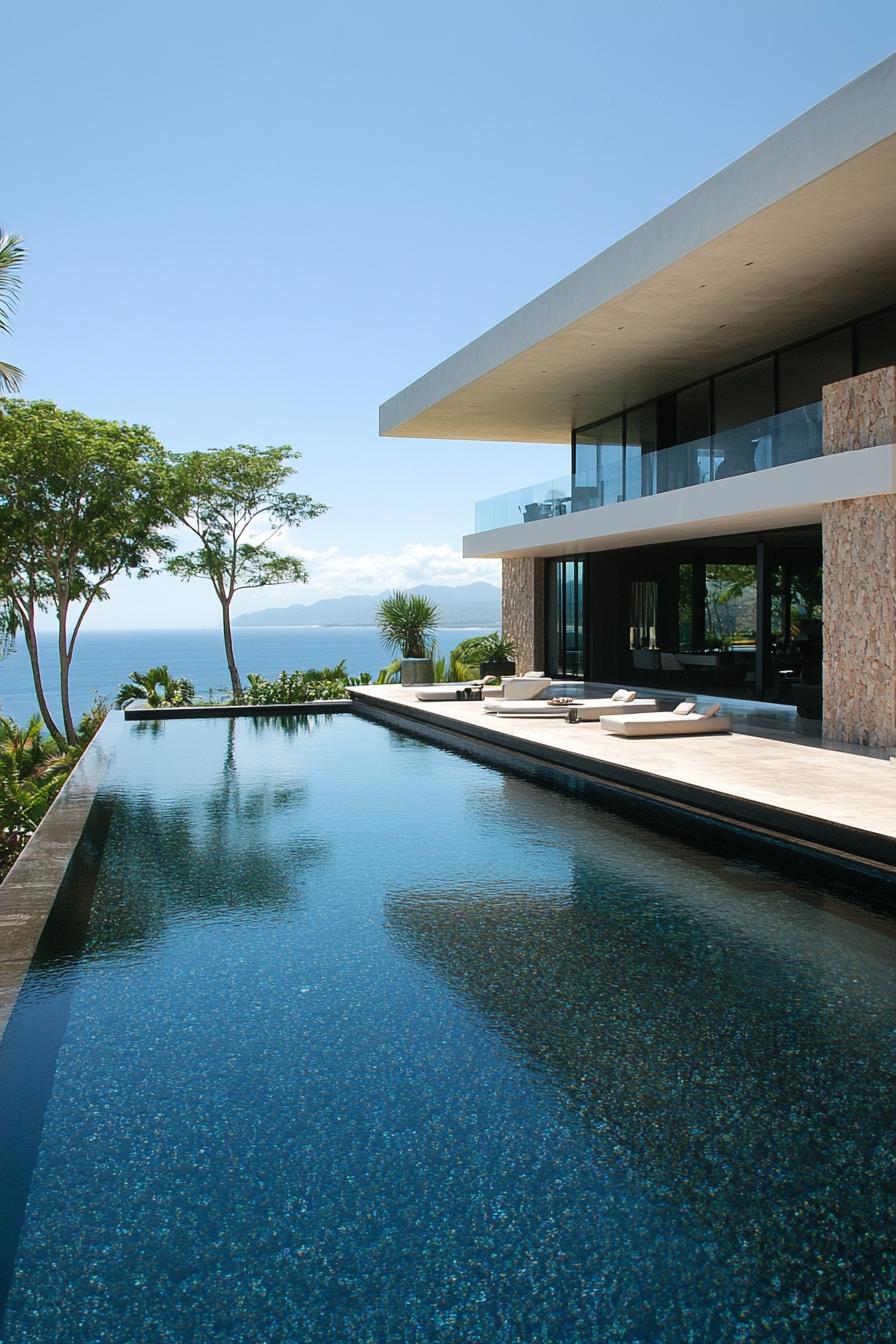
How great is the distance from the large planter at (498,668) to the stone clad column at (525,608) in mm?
529

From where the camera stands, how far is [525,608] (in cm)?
2320

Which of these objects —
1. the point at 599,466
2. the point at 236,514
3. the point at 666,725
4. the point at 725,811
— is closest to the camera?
the point at 725,811

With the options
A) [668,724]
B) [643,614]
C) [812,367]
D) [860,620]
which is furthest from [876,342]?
[643,614]

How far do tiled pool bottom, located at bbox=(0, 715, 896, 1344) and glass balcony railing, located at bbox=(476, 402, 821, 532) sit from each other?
23.2 feet

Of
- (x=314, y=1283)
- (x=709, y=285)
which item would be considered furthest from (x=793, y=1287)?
(x=709, y=285)

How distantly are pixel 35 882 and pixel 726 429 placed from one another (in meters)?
14.0

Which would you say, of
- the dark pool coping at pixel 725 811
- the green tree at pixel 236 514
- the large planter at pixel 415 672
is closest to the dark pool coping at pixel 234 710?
the large planter at pixel 415 672

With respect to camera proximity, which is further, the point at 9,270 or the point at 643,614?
the point at 643,614

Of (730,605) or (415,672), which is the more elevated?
(730,605)

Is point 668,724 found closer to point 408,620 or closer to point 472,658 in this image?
point 472,658

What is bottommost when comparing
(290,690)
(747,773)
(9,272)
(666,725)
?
(747,773)

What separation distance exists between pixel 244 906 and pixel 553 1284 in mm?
4023

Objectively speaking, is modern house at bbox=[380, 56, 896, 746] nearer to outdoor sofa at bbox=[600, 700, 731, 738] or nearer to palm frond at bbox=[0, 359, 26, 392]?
outdoor sofa at bbox=[600, 700, 731, 738]

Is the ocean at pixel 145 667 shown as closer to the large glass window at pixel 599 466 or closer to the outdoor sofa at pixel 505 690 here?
the large glass window at pixel 599 466
